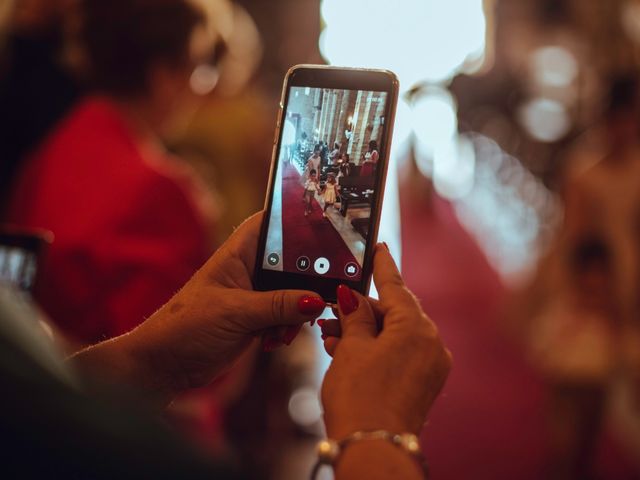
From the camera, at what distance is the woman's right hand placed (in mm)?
731

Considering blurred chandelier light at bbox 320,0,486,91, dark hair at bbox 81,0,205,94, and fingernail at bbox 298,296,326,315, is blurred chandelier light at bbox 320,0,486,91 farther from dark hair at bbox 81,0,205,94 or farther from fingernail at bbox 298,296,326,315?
fingernail at bbox 298,296,326,315

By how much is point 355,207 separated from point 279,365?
2414mm

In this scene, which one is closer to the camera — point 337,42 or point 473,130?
point 337,42

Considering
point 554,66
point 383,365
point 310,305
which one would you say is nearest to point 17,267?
point 310,305

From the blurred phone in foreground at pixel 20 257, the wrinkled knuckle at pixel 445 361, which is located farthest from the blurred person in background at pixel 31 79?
the wrinkled knuckle at pixel 445 361

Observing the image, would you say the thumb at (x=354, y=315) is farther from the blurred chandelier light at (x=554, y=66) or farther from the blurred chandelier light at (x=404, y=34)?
the blurred chandelier light at (x=554, y=66)

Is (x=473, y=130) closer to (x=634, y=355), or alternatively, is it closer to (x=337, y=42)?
(x=634, y=355)

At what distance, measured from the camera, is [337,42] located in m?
1.73

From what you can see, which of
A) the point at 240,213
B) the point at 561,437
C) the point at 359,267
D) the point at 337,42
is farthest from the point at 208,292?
the point at 561,437

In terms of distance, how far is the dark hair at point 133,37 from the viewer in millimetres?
1540

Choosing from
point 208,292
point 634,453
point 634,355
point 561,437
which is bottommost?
point 634,453

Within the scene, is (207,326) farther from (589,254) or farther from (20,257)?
(589,254)

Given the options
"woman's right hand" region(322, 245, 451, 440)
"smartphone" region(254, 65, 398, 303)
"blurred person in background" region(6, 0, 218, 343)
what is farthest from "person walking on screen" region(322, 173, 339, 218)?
"blurred person in background" region(6, 0, 218, 343)

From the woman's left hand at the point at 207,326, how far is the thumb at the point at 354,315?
0.09 ft
